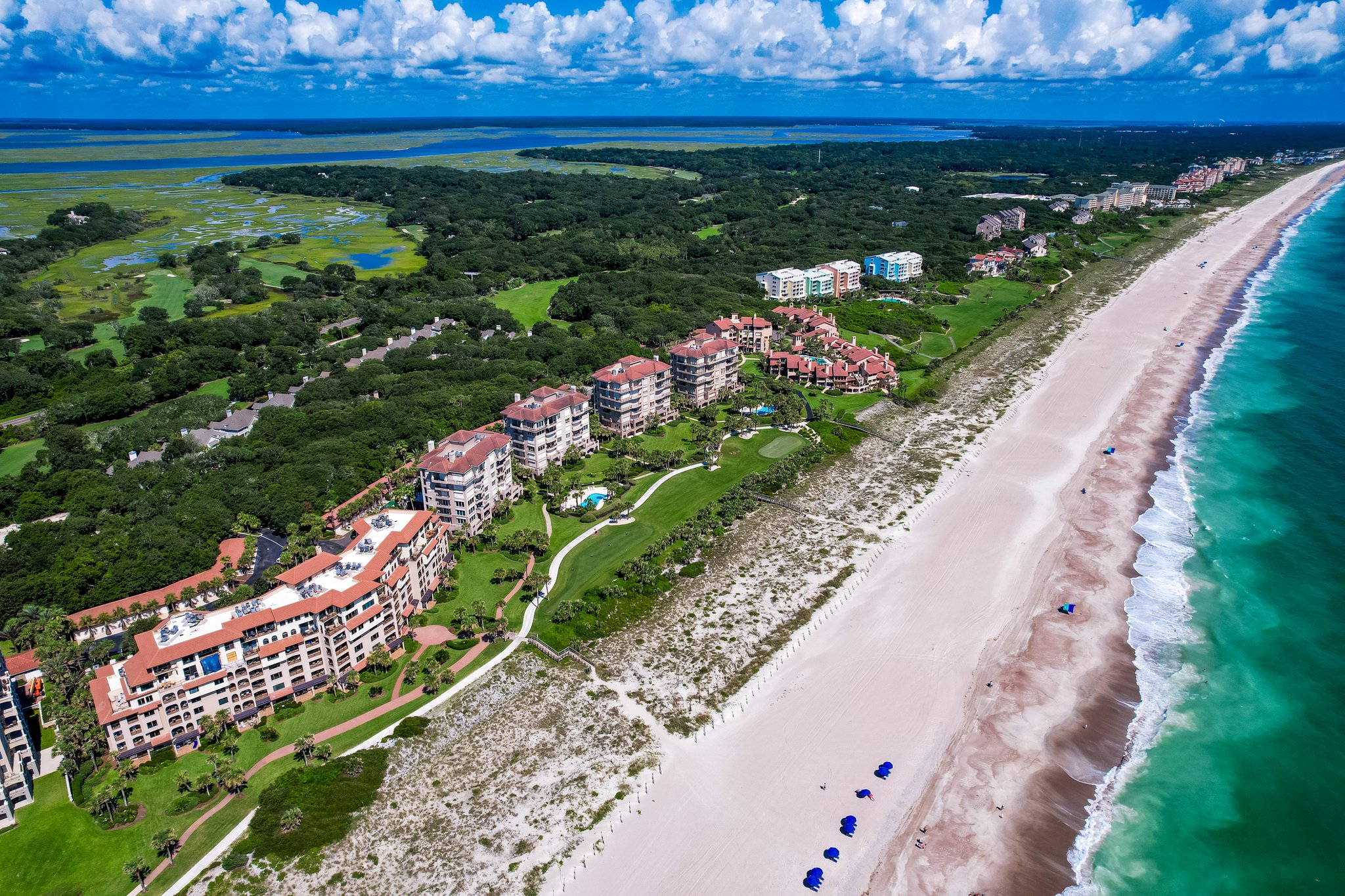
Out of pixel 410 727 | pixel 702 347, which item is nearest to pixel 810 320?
pixel 702 347

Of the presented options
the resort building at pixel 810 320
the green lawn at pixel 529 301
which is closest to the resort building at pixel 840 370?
the resort building at pixel 810 320

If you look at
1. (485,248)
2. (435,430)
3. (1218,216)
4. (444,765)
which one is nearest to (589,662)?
(444,765)

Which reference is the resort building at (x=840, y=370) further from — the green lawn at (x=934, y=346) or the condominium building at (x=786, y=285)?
the condominium building at (x=786, y=285)

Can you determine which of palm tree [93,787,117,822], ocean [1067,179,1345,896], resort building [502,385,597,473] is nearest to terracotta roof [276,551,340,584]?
palm tree [93,787,117,822]

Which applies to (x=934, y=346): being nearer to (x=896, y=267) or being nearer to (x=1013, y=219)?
(x=896, y=267)

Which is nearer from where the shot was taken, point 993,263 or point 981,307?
point 981,307
